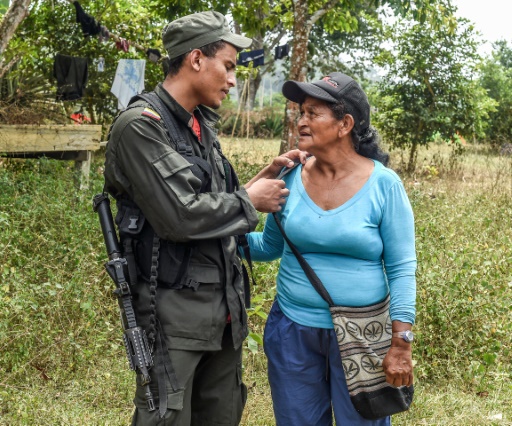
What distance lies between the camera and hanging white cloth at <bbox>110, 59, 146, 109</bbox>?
839 centimetres

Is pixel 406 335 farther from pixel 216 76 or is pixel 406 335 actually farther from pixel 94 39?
pixel 94 39

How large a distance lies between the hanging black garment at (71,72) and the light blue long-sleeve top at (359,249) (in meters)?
8.37

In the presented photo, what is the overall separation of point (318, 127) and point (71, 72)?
856 centimetres

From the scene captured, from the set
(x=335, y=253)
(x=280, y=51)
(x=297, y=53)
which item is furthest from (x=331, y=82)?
(x=280, y=51)

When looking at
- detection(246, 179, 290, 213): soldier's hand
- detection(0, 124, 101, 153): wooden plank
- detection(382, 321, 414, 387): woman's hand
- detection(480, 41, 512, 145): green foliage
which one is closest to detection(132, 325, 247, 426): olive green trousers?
detection(246, 179, 290, 213): soldier's hand

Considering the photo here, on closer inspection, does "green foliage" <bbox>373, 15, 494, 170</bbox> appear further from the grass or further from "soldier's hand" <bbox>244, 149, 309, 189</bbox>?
"soldier's hand" <bbox>244, 149, 309, 189</bbox>

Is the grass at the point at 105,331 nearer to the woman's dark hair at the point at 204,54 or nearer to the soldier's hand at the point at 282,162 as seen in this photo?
the soldier's hand at the point at 282,162

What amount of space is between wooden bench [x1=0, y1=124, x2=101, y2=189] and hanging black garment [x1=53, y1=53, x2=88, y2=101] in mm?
1951

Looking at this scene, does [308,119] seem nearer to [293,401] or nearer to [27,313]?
[293,401]

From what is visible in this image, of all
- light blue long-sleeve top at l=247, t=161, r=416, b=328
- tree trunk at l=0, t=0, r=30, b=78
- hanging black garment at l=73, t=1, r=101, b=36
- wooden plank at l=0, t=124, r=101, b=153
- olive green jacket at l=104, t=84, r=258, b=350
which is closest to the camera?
olive green jacket at l=104, t=84, r=258, b=350

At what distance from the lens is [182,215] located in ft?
7.38

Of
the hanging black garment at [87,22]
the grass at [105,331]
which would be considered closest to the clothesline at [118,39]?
the hanging black garment at [87,22]

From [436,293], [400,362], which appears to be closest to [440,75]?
[436,293]

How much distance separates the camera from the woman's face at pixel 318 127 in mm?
2574
